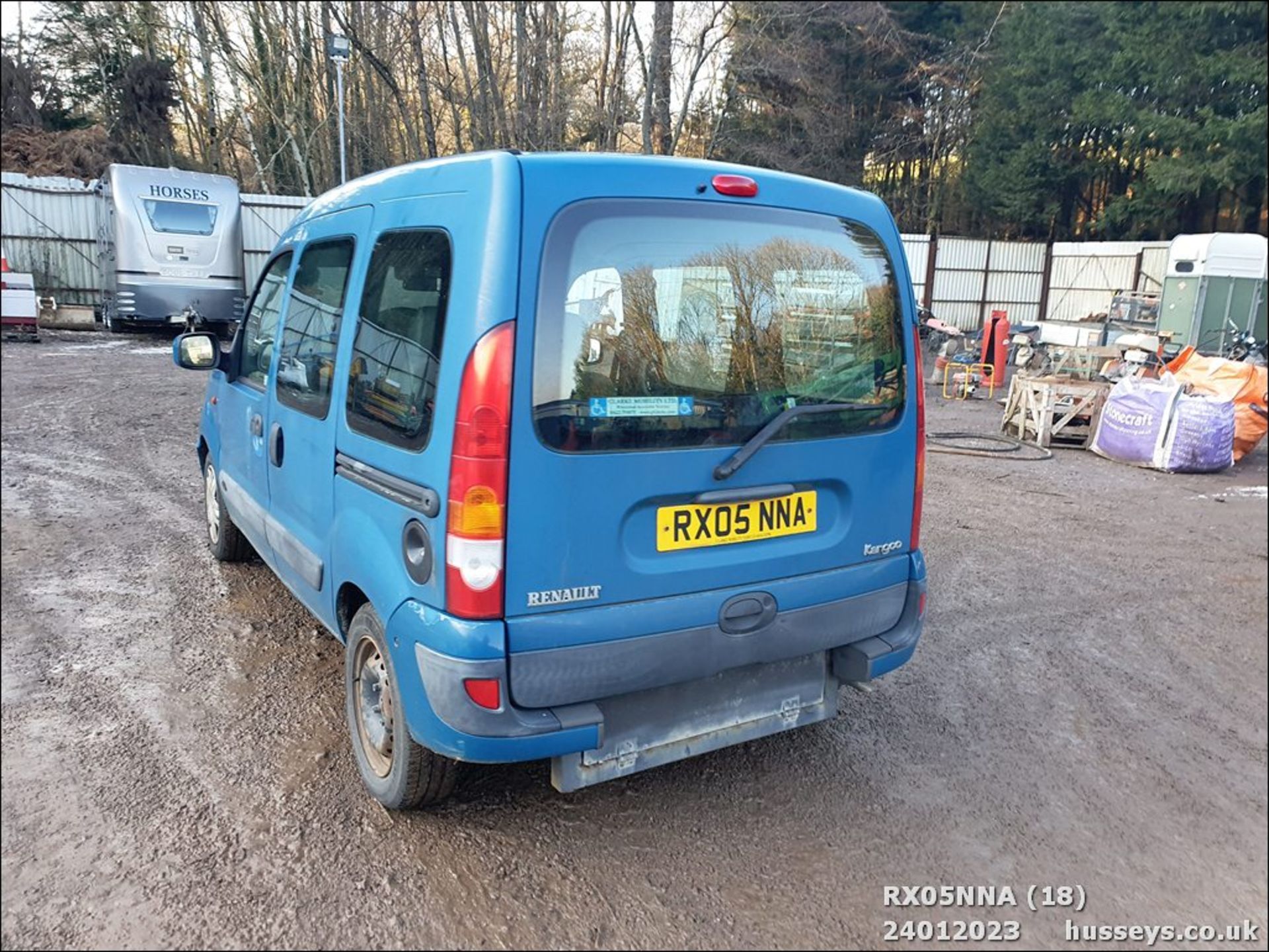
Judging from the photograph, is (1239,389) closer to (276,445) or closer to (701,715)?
(701,715)

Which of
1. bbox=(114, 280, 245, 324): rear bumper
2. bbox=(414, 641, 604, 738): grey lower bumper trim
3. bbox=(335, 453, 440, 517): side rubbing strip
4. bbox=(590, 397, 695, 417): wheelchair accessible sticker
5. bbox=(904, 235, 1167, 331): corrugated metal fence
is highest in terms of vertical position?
bbox=(904, 235, 1167, 331): corrugated metal fence

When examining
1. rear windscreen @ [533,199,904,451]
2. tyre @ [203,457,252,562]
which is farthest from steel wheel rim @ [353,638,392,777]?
tyre @ [203,457,252,562]

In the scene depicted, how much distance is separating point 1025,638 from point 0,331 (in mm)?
4417

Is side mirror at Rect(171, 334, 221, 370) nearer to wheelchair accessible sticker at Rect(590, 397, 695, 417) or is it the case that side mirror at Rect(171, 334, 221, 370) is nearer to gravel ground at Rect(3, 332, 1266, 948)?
gravel ground at Rect(3, 332, 1266, 948)

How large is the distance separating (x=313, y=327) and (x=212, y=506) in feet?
7.44

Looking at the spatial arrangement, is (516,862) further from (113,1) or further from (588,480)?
(113,1)

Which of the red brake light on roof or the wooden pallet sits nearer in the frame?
the red brake light on roof

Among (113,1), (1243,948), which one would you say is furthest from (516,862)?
(113,1)

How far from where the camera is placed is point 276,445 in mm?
3594

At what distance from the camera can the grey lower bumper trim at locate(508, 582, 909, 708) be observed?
2.45 metres

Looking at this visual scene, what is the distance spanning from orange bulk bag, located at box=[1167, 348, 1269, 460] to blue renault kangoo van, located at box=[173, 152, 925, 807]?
7.41 m

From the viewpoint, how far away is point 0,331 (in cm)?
154

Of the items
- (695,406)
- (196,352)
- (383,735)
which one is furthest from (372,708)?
(196,352)

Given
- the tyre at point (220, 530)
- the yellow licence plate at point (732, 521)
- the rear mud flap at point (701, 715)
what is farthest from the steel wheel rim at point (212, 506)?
the yellow licence plate at point (732, 521)
